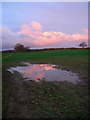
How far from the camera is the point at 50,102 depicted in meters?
6.62

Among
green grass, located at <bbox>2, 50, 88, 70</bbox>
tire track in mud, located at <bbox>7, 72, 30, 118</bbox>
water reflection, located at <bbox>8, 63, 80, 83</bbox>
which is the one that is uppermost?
green grass, located at <bbox>2, 50, 88, 70</bbox>

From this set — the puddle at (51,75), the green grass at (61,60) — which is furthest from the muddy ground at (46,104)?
the green grass at (61,60)

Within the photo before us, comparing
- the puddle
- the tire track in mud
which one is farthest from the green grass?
the tire track in mud

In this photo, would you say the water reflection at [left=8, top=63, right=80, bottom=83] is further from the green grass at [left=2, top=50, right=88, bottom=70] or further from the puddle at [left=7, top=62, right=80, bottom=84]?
the green grass at [left=2, top=50, right=88, bottom=70]

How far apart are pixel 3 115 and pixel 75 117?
356 cm

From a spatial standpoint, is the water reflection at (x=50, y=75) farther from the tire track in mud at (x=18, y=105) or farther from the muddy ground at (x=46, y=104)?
the tire track in mud at (x=18, y=105)

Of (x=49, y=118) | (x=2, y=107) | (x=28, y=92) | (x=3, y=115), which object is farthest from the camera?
(x=28, y=92)

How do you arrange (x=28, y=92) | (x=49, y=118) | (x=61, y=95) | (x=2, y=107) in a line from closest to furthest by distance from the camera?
(x=49, y=118) < (x=2, y=107) < (x=61, y=95) < (x=28, y=92)

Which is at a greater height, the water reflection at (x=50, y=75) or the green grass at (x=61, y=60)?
the green grass at (x=61, y=60)

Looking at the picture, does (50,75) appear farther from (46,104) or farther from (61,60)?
(61,60)

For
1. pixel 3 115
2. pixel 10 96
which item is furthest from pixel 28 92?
pixel 3 115

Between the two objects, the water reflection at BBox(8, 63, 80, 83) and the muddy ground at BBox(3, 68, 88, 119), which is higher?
the water reflection at BBox(8, 63, 80, 83)

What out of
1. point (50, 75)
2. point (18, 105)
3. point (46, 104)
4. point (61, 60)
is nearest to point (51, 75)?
point (50, 75)

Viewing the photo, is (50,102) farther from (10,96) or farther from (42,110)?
(10,96)
